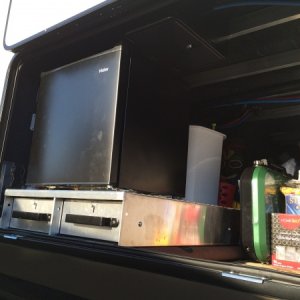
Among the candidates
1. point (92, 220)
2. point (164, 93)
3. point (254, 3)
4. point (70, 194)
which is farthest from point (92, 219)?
point (254, 3)

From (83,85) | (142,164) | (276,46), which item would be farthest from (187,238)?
(276,46)

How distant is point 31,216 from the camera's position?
979 millimetres

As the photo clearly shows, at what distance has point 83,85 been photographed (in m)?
1.02

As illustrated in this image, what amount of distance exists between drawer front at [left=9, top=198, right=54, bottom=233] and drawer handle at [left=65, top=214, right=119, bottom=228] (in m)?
0.08

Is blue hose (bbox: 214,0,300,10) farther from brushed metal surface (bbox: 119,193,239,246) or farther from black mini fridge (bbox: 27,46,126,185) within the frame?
brushed metal surface (bbox: 119,193,239,246)

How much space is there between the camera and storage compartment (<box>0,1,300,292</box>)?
920mm

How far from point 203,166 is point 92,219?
44 cm

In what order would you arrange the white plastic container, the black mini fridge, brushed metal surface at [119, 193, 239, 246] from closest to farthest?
brushed metal surface at [119, 193, 239, 246], the black mini fridge, the white plastic container

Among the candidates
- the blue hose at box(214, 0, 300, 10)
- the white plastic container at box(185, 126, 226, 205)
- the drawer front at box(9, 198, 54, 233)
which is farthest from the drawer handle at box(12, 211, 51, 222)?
the blue hose at box(214, 0, 300, 10)

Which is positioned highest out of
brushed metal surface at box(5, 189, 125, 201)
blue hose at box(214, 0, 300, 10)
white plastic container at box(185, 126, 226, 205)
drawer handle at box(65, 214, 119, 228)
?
blue hose at box(214, 0, 300, 10)

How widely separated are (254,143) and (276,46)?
0.44 metres

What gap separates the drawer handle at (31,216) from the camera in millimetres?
943

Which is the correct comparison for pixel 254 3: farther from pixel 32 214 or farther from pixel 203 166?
pixel 32 214

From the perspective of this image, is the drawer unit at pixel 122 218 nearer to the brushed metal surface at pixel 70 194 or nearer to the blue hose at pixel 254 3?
the brushed metal surface at pixel 70 194
